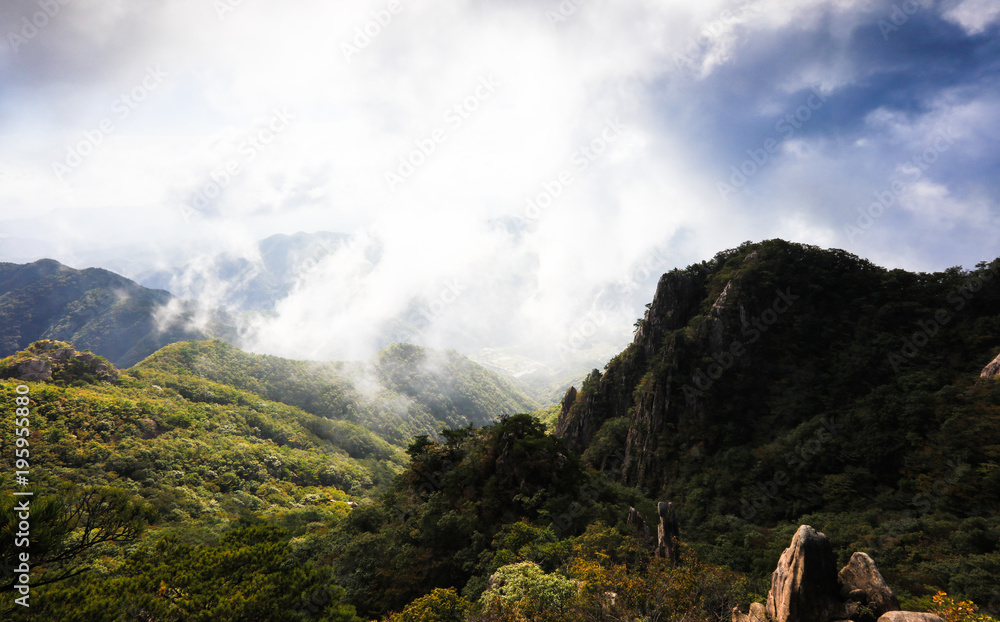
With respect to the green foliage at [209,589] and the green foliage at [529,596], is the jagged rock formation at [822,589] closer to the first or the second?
the green foliage at [529,596]

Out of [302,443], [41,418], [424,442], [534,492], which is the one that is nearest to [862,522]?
[534,492]

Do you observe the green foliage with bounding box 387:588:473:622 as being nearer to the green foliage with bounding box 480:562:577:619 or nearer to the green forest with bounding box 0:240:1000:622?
the green forest with bounding box 0:240:1000:622

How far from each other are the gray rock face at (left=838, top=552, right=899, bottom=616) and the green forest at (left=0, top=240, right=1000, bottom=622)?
116cm

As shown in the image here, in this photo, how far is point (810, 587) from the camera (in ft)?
35.2

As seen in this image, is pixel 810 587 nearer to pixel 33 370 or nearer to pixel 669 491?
pixel 669 491

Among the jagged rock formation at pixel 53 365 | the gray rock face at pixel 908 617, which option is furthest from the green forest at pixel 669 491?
the jagged rock formation at pixel 53 365

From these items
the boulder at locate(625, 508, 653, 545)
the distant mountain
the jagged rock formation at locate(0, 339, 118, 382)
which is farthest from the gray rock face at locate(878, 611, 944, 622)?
the distant mountain

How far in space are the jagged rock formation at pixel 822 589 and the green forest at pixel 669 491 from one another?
4.72 ft

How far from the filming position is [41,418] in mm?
62312

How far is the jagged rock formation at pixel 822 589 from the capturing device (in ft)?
33.6

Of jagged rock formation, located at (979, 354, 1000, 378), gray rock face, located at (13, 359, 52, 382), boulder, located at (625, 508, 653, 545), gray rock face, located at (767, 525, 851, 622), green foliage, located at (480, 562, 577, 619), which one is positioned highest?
gray rock face, located at (13, 359, 52, 382)

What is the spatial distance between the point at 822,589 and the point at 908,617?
6.82ft

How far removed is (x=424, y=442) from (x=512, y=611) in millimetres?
24924

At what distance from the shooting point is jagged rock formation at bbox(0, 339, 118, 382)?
73.9 metres
